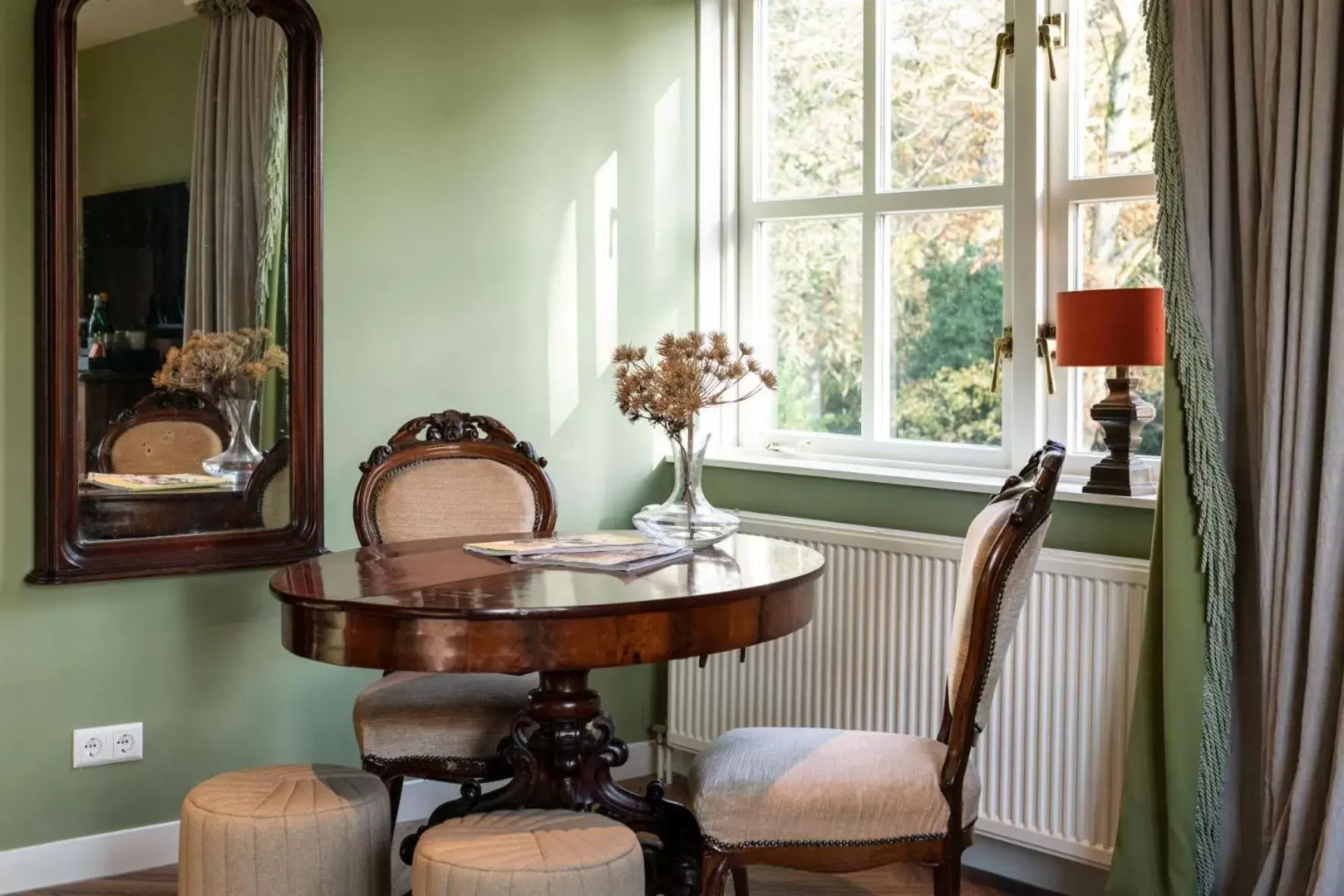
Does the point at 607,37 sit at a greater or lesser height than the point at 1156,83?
greater

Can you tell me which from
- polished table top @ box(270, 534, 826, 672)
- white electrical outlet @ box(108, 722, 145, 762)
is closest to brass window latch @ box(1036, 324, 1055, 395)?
polished table top @ box(270, 534, 826, 672)

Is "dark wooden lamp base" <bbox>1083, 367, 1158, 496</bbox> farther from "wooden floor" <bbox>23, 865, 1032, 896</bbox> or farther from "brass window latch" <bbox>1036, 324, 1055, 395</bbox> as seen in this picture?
"wooden floor" <bbox>23, 865, 1032, 896</bbox>

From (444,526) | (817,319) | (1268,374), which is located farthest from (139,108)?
(1268,374)

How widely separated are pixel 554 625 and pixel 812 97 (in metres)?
2.22

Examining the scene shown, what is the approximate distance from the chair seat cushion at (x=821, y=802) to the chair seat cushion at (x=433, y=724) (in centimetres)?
61

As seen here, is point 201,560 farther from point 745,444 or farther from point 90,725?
point 745,444

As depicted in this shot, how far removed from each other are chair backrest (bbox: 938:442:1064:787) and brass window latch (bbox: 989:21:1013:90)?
49.4 inches

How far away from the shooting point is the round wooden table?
2109 millimetres

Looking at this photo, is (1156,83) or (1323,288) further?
(1156,83)

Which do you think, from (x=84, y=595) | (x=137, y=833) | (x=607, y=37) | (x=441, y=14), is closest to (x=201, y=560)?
(x=84, y=595)

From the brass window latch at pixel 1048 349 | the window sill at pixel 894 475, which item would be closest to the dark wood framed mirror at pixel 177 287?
the window sill at pixel 894 475

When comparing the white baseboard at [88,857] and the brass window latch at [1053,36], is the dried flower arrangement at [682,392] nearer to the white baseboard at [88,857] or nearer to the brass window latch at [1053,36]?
the brass window latch at [1053,36]

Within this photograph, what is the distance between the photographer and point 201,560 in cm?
322

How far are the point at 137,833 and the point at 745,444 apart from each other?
6.30 ft
